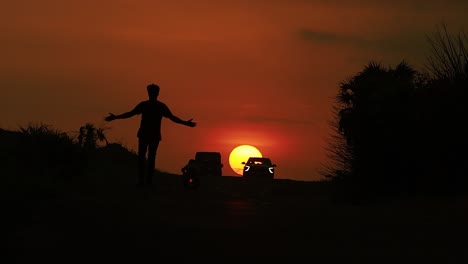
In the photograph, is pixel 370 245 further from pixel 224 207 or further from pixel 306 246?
pixel 224 207

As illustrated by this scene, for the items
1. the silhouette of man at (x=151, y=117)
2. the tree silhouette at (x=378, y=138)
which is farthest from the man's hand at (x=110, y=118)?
the tree silhouette at (x=378, y=138)

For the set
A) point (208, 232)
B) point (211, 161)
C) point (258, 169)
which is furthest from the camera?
Answer: point (211, 161)

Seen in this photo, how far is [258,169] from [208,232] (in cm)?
4547

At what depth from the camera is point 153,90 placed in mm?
16906

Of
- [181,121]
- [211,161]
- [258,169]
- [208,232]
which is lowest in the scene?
[208,232]

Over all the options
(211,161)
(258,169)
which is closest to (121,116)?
(258,169)

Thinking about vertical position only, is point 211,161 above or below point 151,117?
above

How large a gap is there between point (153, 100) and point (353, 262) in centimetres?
1004

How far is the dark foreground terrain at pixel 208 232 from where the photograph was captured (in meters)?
7.57

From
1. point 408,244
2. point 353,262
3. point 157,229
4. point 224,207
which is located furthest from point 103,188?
point 353,262

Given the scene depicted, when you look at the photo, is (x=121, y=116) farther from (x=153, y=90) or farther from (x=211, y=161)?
(x=211, y=161)

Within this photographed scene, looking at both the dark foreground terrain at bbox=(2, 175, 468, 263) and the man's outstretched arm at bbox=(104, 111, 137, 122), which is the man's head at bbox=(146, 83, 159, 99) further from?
the dark foreground terrain at bbox=(2, 175, 468, 263)

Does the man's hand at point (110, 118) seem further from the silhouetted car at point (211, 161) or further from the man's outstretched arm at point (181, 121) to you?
the silhouetted car at point (211, 161)

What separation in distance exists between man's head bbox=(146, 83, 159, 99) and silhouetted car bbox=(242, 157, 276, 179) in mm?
37024
